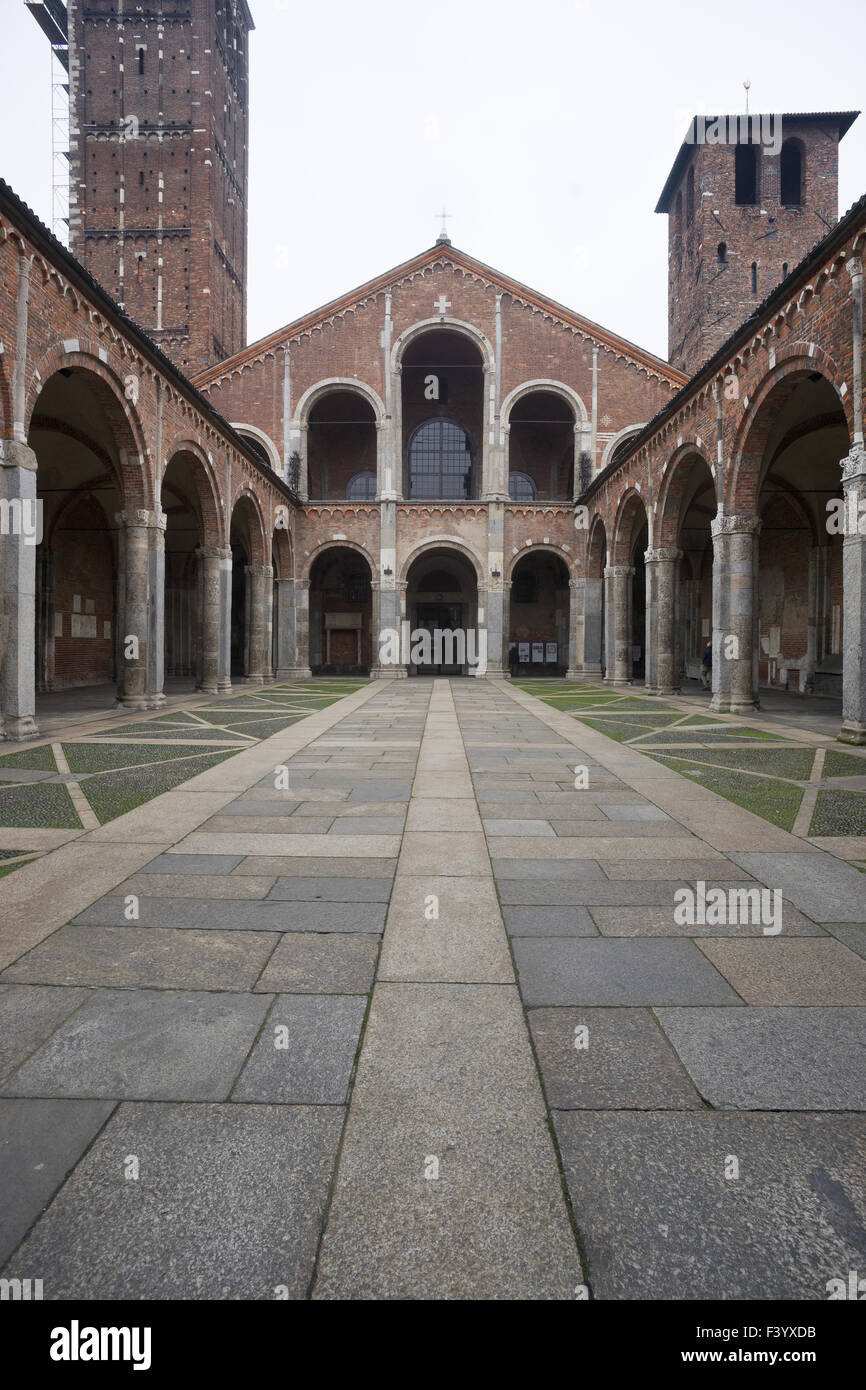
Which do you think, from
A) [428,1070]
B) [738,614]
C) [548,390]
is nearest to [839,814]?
[428,1070]

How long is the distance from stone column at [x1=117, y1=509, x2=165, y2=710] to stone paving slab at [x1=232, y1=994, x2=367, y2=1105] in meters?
12.6

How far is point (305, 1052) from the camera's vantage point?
2.34 metres

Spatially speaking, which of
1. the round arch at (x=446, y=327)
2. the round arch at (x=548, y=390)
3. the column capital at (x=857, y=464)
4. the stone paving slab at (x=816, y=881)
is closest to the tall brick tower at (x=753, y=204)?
the round arch at (x=548, y=390)

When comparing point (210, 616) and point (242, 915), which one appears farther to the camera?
point (210, 616)

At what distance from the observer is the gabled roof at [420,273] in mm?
28156

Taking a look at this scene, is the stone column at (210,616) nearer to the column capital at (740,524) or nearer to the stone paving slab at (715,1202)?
the column capital at (740,524)

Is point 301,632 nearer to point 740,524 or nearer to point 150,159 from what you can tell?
point 740,524

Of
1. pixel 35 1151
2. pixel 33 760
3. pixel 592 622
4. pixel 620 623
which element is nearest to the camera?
pixel 35 1151

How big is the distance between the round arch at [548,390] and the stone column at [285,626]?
10.5 m

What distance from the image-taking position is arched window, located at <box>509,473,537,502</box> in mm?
32594

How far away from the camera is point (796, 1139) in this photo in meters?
1.96

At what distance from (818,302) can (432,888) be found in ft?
36.4

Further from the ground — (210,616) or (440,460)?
(440,460)

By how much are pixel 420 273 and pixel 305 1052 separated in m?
31.6
